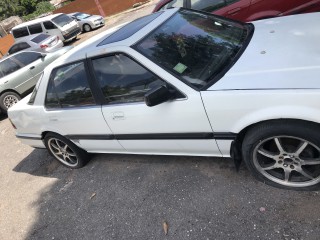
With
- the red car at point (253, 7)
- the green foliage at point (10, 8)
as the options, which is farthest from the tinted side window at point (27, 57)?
the green foliage at point (10, 8)

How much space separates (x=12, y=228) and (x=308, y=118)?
350cm

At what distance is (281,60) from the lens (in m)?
2.83

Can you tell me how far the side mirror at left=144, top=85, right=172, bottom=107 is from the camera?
9.43 feet

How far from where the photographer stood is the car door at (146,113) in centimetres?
301

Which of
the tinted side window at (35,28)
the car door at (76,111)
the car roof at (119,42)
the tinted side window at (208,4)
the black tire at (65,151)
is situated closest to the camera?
the car roof at (119,42)

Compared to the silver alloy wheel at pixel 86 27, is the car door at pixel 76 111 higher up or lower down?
higher up

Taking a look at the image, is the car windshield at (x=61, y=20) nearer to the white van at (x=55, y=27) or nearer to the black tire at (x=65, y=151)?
the white van at (x=55, y=27)

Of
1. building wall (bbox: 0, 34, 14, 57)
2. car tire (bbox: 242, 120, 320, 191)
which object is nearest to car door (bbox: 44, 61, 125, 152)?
car tire (bbox: 242, 120, 320, 191)

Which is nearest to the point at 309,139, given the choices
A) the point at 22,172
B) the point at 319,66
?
the point at 319,66

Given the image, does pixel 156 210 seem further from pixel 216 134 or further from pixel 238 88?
pixel 238 88

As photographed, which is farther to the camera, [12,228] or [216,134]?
[12,228]

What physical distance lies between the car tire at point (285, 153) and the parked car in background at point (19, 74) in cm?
765

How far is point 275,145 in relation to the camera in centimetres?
288

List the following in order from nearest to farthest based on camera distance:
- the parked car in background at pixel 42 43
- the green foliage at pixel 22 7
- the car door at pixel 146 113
Answer: the car door at pixel 146 113
the parked car in background at pixel 42 43
the green foliage at pixel 22 7
